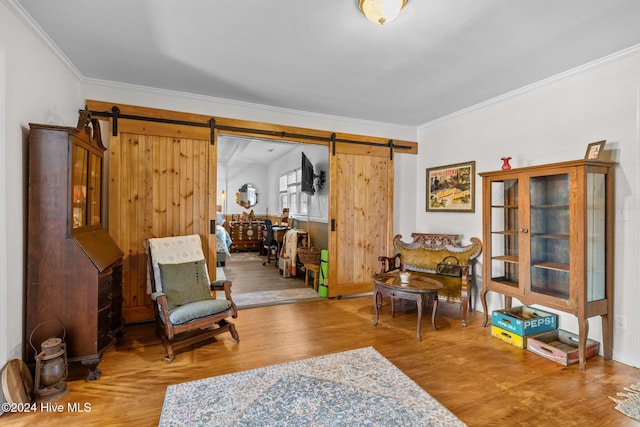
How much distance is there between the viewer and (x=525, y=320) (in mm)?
2994

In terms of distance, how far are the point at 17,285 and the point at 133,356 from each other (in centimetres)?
106

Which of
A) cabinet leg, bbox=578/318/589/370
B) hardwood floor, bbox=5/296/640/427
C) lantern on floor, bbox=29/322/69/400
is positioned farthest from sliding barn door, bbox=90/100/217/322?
cabinet leg, bbox=578/318/589/370

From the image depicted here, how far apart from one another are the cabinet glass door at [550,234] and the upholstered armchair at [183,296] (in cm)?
298

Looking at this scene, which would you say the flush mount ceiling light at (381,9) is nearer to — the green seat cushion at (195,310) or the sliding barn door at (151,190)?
the sliding barn door at (151,190)

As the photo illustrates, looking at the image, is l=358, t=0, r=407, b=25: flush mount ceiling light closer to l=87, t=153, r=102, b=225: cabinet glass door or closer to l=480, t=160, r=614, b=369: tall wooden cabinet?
l=480, t=160, r=614, b=369: tall wooden cabinet

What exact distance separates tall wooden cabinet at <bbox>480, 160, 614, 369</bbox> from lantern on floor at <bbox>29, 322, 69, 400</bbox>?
389 centimetres

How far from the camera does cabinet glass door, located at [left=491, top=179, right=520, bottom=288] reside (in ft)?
10.6

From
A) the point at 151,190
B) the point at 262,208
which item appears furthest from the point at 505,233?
the point at 262,208

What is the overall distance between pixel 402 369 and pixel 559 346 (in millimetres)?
1601

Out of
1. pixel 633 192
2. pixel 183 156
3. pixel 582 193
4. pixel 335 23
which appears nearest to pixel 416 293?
pixel 582 193

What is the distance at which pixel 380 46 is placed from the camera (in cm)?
259

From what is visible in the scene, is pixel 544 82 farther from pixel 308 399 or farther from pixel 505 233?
pixel 308 399

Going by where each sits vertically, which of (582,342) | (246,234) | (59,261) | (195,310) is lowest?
(582,342)

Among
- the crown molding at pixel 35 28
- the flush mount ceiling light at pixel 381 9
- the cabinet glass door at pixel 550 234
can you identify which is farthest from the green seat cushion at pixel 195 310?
the cabinet glass door at pixel 550 234
